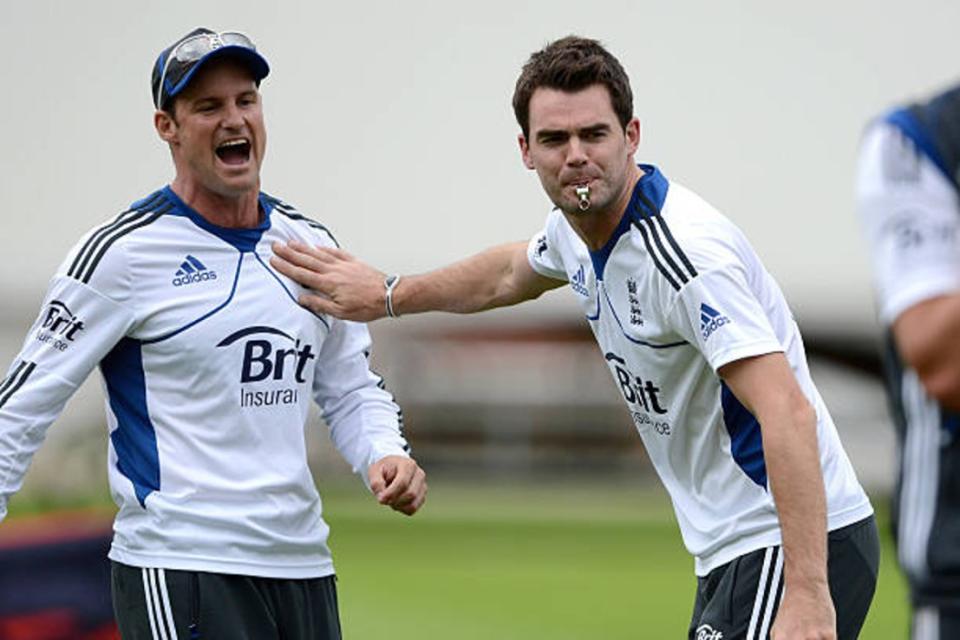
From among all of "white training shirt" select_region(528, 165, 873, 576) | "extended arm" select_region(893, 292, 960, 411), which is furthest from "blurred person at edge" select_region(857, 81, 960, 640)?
"white training shirt" select_region(528, 165, 873, 576)

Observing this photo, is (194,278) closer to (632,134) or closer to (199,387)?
(199,387)

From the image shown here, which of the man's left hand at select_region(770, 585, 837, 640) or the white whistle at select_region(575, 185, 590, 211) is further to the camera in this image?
the white whistle at select_region(575, 185, 590, 211)

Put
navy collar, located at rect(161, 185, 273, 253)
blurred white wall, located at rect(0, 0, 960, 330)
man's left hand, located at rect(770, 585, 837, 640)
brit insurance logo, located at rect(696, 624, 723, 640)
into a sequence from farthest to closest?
blurred white wall, located at rect(0, 0, 960, 330) < navy collar, located at rect(161, 185, 273, 253) < brit insurance logo, located at rect(696, 624, 723, 640) < man's left hand, located at rect(770, 585, 837, 640)

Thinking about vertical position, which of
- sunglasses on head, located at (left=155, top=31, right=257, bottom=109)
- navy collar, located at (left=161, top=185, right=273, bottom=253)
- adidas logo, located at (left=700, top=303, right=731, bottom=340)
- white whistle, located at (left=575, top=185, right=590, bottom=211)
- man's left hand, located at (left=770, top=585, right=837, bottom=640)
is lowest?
man's left hand, located at (left=770, top=585, right=837, bottom=640)

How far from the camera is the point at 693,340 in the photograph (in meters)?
4.05

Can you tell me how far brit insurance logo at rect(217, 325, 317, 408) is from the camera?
4.36 m

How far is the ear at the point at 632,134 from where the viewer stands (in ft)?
14.3

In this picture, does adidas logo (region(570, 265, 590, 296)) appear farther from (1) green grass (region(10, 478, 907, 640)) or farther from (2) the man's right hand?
(1) green grass (region(10, 478, 907, 640))

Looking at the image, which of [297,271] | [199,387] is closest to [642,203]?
[297,271]

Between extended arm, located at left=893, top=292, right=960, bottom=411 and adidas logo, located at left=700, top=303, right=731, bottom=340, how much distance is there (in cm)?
121

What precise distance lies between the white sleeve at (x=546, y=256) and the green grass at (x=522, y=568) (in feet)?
18.4

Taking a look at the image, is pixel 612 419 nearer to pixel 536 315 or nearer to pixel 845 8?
pixel 536 315

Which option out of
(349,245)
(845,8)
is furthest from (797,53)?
(349,245)

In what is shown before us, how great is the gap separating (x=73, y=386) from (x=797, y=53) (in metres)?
14.6
